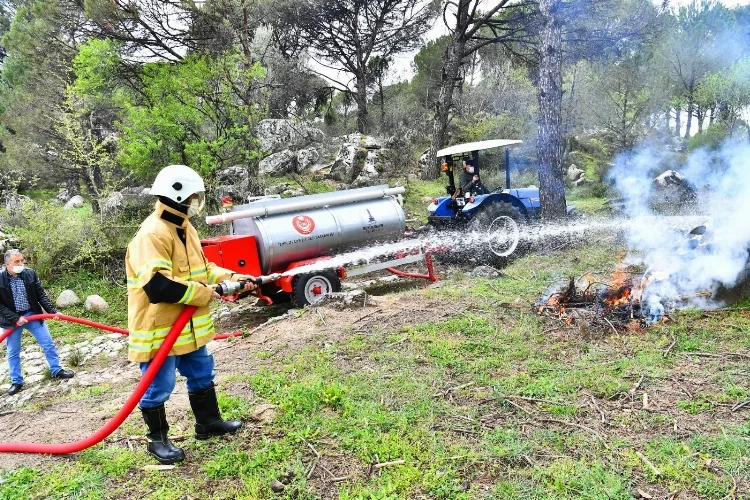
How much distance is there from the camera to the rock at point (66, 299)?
997 centimetres

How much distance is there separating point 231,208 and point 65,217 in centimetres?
596

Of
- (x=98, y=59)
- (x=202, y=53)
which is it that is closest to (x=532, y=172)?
(x=202, y=53)

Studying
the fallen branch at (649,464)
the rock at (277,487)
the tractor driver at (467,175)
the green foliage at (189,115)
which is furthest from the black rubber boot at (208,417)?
the green foliage at (189,115)

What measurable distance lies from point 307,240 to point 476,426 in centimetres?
485

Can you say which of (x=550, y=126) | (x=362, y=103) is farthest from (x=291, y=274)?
(x=362, y=103)

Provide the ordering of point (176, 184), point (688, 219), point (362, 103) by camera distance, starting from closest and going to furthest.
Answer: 1. point (176, 184)
2. point (688, 219)
3. point (362, 103)

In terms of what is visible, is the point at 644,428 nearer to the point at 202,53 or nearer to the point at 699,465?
the point at 699,465

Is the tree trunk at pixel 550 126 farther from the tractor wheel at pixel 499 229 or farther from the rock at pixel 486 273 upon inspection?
the rock at pixel 486 273

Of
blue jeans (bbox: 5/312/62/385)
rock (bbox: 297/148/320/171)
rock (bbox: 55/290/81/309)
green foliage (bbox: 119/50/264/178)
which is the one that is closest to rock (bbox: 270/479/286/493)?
blue jeans (bbox: 5/312/62/385)

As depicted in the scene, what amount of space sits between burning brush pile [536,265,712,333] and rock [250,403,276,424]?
10.1 ft

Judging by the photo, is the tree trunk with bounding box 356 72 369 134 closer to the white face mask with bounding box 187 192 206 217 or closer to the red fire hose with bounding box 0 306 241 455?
the white face mask with bounding box 187 192 206 217

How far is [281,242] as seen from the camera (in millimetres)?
7305

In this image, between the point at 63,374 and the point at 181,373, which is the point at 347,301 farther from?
the point at 63,374

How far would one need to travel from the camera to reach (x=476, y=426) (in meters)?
3.30
